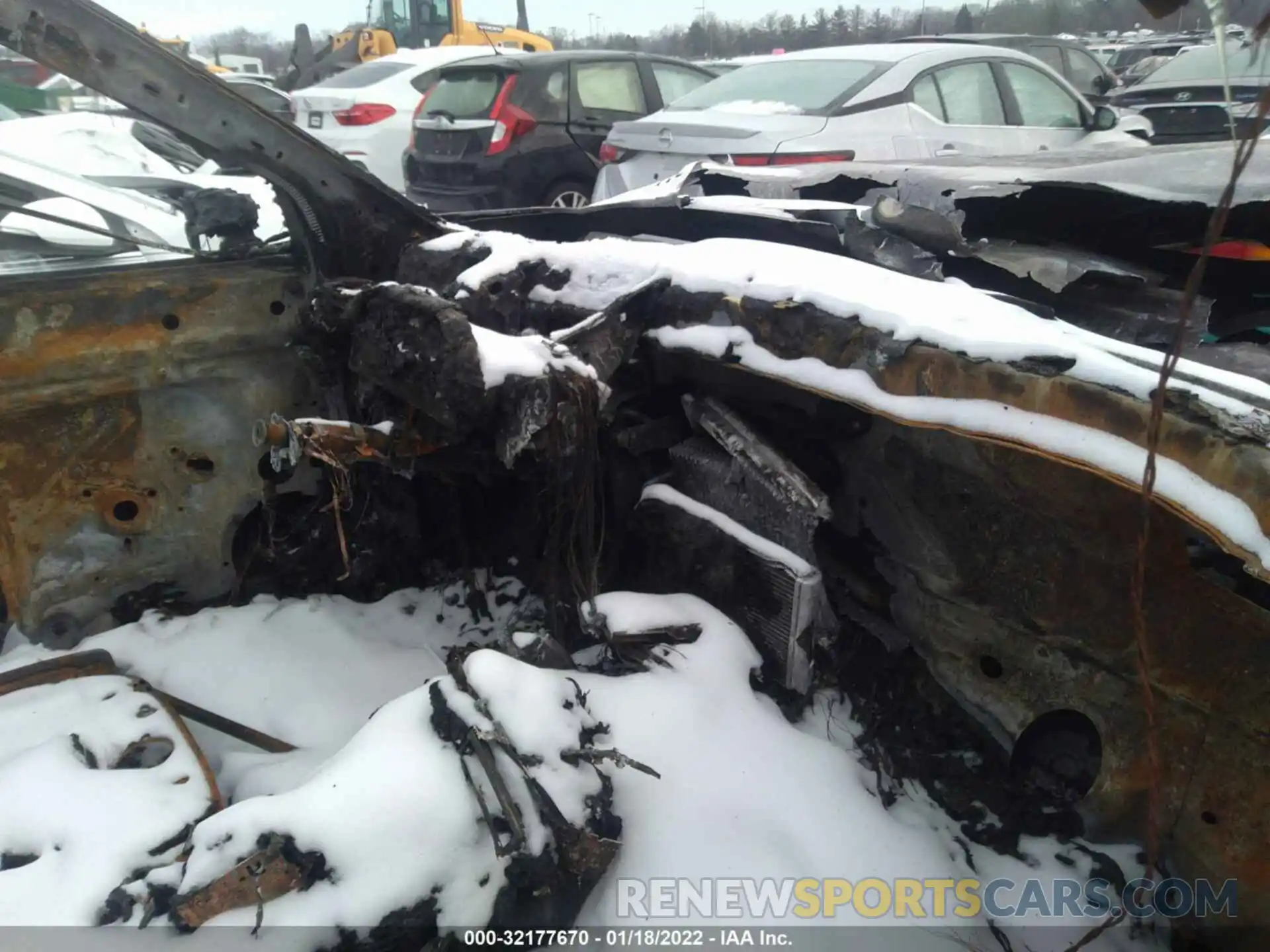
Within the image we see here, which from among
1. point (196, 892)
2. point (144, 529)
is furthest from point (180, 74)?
point (196, 892)

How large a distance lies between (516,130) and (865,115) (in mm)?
2964

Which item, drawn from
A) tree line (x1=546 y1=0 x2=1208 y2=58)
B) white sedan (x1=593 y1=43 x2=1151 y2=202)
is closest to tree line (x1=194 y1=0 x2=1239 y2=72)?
tree line (x1=546 y1=0 x2=1208 y2=58)

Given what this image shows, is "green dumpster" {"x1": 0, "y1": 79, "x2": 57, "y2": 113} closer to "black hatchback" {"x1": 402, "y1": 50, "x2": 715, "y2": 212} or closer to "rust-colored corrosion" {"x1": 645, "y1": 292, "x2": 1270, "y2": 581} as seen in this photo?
"rust-colored corrosion" {"x1": 645, "y1": 292, "x2": 1270, "y2": 581}

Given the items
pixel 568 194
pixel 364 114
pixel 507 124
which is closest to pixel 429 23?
pixel 364 114

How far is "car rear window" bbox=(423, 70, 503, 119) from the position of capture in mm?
7375

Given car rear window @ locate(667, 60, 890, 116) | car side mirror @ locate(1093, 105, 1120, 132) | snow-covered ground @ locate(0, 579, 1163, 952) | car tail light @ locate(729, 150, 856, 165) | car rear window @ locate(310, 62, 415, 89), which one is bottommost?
snow-covered ground @ locate(0, 579, 1163, 952)

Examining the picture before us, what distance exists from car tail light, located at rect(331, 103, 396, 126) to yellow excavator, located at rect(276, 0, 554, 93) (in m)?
6.78

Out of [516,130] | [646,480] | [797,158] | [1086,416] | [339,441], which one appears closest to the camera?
[1086,416]

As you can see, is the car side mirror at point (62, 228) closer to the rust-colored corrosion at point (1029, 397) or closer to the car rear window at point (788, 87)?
the rust-colored corrosion at point (1029, 397)

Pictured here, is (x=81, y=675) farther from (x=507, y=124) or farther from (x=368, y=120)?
(x=368, y=120)

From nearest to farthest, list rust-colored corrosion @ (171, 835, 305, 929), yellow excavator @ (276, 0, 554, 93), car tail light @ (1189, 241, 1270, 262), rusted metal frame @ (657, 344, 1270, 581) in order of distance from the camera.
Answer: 1. rusted metal frame @ (657, 344, 1270, 581)
2. rust-colored corrosion @ (171, 835, 305, 929)
3. car tail light @ (1189, 241, 1270, 262)
4. yellow excavator @ (276, 0, 554, 93)

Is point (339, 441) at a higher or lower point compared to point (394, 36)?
lower

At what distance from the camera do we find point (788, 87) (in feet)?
18.9

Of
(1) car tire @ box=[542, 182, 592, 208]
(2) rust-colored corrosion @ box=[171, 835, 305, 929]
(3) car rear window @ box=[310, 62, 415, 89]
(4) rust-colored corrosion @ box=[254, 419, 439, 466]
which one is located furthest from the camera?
(3) car rear window @ box=[310, 62, 415, 89]
